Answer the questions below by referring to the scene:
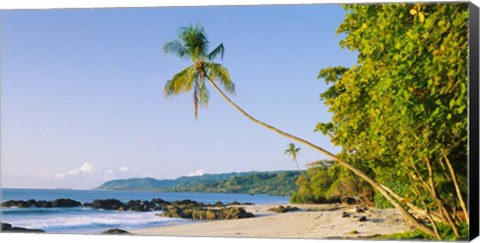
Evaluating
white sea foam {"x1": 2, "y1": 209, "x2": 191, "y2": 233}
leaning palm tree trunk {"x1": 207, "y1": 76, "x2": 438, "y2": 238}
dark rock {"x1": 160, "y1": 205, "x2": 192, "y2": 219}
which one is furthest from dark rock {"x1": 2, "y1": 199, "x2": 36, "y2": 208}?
leaning palm tree trunk {"x1": 207, "y1": 76, "x2": 438, "y2": 238}

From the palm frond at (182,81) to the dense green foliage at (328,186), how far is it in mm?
1618

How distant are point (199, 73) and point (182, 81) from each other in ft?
0.70

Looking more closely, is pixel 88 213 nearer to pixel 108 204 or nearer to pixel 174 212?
pixel 108 204

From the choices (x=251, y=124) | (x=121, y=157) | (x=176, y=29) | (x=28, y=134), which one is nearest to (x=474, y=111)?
(x=251, y=124)

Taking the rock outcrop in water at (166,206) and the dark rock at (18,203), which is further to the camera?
the rock outcrop in water at (166,206)

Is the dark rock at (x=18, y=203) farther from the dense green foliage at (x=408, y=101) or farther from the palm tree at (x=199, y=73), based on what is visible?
the dense green foliage at (x=408, y=101)

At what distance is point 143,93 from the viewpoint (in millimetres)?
10609

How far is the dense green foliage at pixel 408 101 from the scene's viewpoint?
839 cm

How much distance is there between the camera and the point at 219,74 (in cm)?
1016

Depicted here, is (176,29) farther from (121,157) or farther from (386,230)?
(386,230)

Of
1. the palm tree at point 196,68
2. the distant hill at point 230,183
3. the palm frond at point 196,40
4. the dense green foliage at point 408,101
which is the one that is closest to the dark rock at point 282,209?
the distant hill at point 230,183

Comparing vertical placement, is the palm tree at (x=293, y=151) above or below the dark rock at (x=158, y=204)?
above

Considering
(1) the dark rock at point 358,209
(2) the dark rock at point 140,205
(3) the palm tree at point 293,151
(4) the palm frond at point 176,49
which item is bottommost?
(1) the dark rock at point 358,209

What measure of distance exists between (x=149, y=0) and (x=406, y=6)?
9.41ft
